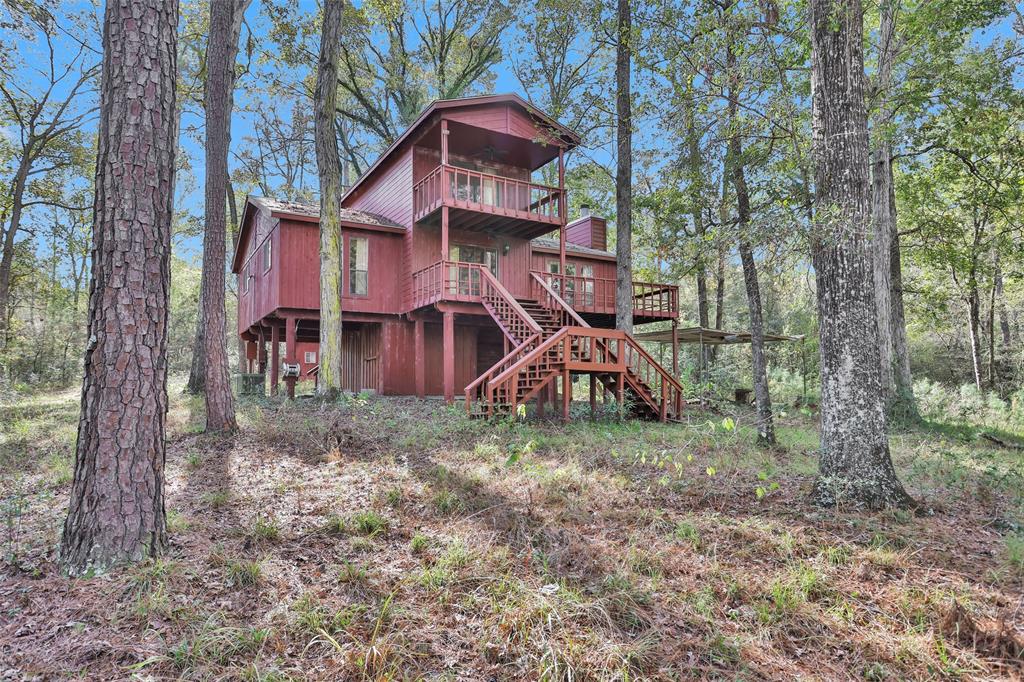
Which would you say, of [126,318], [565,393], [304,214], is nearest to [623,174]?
[565,393]

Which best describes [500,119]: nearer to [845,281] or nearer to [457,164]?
[457,164]

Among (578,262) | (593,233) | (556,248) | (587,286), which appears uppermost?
(593,233)

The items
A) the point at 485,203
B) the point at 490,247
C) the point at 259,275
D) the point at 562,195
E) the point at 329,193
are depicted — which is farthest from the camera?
the point at 259,275

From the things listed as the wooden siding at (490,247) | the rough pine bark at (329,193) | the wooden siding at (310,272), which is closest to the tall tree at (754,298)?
the rough pine bark at (329,193)

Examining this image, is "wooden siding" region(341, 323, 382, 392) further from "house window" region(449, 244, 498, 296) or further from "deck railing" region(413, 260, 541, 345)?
"house window" region(449, 244, 498, 296)

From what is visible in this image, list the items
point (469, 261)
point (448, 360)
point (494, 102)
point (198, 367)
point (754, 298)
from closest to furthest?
point (754, 298) → point (448, 360) → point (494, 102) → point (198, 367) → point (469, 261)

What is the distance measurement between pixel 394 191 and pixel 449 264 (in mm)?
4865

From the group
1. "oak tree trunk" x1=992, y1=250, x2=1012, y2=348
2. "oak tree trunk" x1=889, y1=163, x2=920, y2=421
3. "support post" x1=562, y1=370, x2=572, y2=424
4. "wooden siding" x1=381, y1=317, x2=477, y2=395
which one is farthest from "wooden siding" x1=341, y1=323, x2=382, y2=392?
"oak tree trunk" x1=992, y1=250, x2=1012, y2=348

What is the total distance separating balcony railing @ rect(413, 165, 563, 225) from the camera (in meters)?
14.5

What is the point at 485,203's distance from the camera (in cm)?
1617

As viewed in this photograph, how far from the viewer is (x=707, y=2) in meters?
8.99

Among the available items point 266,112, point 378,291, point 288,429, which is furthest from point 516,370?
point 266,112

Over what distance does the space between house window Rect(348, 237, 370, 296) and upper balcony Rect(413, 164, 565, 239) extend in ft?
5.86

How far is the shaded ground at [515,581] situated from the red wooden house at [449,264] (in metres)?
6.80
